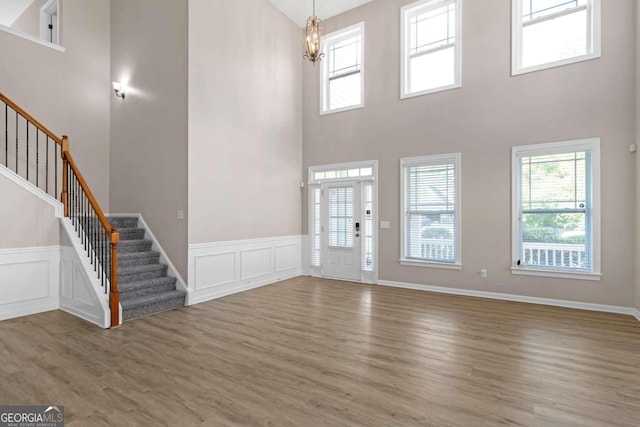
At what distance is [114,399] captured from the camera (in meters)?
2.35

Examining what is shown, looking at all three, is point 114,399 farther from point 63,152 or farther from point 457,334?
point 63,152

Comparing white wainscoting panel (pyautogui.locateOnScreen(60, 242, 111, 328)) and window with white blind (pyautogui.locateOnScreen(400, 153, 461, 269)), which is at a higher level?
window with white blind (pyautogui.locateOnScreen(400, 153, 461, 269))

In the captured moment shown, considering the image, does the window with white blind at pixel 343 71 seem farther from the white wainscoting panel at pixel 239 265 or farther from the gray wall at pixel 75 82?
the gray wall at pixel 75 82

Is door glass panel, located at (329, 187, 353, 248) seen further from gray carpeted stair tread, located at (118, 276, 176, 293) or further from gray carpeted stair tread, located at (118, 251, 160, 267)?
gray carpeted stair tread, located at (118, 251, 160, 267)

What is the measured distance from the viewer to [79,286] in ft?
13.7

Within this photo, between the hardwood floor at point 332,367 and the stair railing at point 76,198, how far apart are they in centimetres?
66

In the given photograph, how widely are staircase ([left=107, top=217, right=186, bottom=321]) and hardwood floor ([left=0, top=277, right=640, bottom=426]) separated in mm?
225

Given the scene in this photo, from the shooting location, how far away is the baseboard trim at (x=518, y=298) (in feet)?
14.4

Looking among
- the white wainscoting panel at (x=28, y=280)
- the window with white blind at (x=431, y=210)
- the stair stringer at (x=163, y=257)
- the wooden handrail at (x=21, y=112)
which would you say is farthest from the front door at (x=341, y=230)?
the wooden handrail at (x=21, y=112)

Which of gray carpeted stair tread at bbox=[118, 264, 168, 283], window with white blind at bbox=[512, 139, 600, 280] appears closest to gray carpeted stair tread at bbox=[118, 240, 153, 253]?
gray carpeted stair tread at bbox=[118, 264, 168, 283]

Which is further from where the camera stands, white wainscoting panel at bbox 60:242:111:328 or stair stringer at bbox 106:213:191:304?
stair stringer at bbox 106:213:191:304

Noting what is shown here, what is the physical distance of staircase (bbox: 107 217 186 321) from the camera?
4.31 meters

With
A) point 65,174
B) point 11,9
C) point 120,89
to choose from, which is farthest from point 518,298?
point 11,9

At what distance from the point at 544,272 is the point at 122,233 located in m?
6.27
